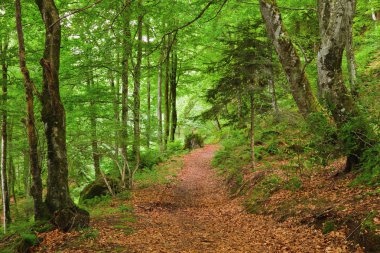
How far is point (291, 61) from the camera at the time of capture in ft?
24.0

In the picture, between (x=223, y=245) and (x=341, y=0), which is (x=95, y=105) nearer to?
(x=223, y=245)

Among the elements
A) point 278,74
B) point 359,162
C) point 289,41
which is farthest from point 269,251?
point 278,74

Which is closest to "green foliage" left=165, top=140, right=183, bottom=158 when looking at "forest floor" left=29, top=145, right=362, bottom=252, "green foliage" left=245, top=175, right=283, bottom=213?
"forest floor" left=29, top=145, right=362, bottom=252

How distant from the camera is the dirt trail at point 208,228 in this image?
5.75m

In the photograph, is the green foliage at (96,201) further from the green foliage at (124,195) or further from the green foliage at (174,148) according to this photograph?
the green foliage at (174,148)

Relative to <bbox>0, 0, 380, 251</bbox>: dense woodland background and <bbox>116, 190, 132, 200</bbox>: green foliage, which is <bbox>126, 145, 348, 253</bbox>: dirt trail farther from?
<bbox>0, 0, 380, 251</bbox>: dense woodland background

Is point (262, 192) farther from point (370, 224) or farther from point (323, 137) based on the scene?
point (370, 224)

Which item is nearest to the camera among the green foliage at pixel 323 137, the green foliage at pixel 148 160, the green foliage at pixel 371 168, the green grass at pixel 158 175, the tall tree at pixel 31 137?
the green foliage at pixel 371 168

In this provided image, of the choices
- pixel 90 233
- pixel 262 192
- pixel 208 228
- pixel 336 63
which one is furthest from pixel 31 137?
pixel 336 63

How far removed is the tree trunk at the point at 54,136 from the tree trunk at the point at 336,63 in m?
6.12

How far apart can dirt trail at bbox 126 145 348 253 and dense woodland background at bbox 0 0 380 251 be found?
1052 mm

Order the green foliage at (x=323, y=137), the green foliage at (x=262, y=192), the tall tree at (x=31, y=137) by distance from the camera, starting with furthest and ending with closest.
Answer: the green foliage at (x=262, y=192) → the green foliage at (x=323, y=137) → the tall tree at (x=31, y=137)

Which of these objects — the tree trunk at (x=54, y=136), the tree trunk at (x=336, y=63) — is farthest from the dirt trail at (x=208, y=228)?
the tree trunk at (x=336, y=63)

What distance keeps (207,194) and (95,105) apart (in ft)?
21.2
